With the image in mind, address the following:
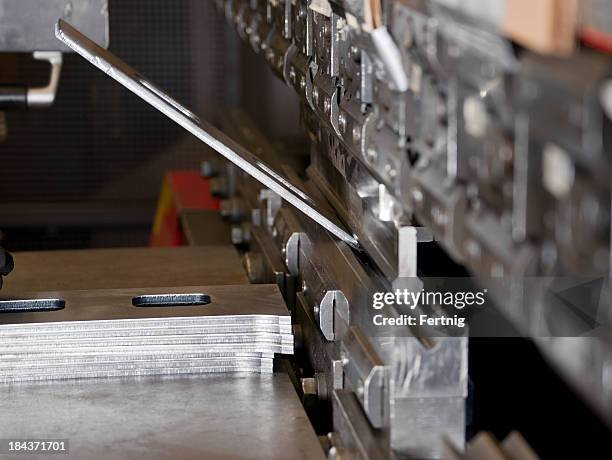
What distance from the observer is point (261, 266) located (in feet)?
6.95

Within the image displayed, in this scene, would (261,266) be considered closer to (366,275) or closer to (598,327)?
(366,275)

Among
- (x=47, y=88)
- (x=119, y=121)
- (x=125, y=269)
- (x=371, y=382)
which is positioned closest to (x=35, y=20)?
(x=47, y=88)

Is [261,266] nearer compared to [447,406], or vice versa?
[447,406]

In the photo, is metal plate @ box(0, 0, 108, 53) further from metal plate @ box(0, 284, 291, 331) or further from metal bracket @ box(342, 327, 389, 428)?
metal bracket @ box(342, 327, 389, 428)

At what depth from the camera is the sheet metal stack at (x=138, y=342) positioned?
1.57 metres

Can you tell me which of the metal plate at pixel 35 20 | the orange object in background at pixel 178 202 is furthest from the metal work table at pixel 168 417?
the orange object in background at pixel 178 202

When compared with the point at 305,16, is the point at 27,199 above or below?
below

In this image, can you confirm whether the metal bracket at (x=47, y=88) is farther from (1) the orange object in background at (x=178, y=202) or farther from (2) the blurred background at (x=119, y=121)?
(2) the blurred background at (x=119, y=121)

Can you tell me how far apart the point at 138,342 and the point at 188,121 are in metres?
0.32

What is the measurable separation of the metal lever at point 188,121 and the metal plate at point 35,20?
0.56 m

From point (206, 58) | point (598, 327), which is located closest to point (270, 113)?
point (206, 58)

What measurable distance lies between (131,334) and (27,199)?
3352 mm

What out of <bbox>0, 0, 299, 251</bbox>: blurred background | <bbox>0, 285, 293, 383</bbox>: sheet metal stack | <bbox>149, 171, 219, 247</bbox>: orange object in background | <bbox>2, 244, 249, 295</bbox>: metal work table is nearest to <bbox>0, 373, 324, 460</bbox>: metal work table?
<bbox>0, 285, 293, 383</bbox>: sheet metal stack

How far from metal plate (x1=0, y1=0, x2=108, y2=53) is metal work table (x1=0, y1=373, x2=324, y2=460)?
82 cm
